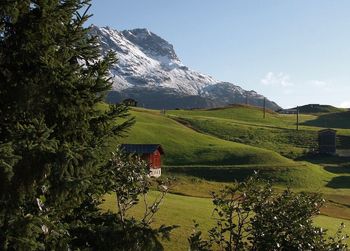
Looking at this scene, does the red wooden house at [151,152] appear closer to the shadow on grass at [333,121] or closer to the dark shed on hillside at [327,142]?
the dark shed on hillside at [327,142]

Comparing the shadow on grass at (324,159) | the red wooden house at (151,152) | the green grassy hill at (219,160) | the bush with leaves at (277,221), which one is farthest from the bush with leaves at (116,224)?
the shadow on grass at (324,159)

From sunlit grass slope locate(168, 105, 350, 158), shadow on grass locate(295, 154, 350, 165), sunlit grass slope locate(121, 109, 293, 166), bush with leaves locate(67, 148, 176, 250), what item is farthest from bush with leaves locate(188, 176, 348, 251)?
sunlit grass slope locate(168, 105, 350, 158)

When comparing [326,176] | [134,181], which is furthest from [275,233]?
[326,176]

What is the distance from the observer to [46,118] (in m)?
13.5

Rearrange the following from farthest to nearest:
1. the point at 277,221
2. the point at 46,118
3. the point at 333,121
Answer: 1. the point at 333,121
2. the point at 277,221
3. the point at 46,118

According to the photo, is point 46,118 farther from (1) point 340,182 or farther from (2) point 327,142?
(2) point 327,142

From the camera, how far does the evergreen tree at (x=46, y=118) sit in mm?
11688

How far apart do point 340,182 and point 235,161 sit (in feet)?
56.6

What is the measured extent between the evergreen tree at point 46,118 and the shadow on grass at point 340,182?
6549 cm

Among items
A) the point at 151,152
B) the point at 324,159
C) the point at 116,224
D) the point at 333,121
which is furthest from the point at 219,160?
the point at 333,121

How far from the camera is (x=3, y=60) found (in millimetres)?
13016

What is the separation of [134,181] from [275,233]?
5353 mm

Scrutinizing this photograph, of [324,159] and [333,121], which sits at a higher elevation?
[333,121]

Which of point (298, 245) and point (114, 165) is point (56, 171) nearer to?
point (114, 165)
